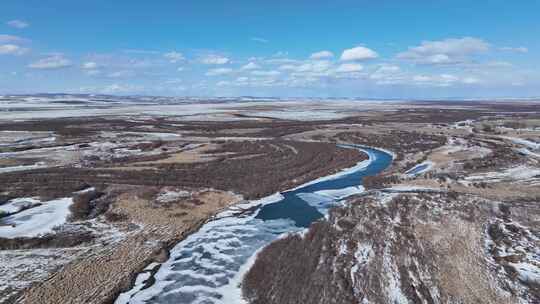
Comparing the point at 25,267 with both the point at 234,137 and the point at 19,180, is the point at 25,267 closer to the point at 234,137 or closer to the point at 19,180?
the point at 19,180

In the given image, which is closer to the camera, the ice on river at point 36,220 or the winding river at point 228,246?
the winding river at point 228,246

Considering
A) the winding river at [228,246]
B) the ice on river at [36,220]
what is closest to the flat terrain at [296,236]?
the ice on river at [36,220]

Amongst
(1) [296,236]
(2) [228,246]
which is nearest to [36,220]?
(2) [228,246]

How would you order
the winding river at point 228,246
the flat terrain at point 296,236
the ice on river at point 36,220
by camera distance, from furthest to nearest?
the ice on river at point 36,220 → the winding river at point 228,246 → the flat terrain at point 296,236

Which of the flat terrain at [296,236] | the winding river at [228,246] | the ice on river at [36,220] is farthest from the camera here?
the ice on river at [36,220]

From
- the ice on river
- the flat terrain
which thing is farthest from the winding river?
the ice on river

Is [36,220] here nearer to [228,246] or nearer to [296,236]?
[228,246]

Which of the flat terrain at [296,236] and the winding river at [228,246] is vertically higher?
the flat terrain at [296,236]

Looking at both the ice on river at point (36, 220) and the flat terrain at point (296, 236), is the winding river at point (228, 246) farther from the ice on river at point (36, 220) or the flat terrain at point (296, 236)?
the ice on river at point (36, 220)

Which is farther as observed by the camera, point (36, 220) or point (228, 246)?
point (36, 220)
